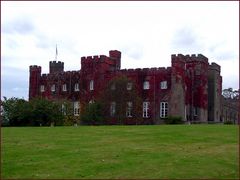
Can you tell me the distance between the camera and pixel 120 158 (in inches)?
647

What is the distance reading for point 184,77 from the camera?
67.9m

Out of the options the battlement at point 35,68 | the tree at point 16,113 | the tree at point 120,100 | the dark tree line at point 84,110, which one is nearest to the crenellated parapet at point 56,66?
the battlement at point 35,68

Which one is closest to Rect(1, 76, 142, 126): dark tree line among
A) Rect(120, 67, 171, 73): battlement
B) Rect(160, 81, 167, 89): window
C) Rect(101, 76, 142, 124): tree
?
Rect(101, 76, 142, 124): tree

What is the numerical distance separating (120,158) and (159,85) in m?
50.7

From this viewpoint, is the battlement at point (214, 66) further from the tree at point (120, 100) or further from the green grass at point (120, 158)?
the green grass at point (120, 158)

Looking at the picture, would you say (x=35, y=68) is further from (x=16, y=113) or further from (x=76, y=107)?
(x=16, y=113)

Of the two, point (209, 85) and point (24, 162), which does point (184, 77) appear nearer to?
point (209, 85)

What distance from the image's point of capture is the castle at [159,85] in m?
65.6

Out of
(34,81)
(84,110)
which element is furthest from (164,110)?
(34,81)

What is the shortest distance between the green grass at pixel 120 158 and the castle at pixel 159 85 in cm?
4112

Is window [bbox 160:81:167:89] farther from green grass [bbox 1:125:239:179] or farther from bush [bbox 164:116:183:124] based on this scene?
green grass [bbox 1:125:239:179]

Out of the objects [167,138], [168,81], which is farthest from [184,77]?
[167,138]

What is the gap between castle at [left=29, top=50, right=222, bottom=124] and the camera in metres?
65.6

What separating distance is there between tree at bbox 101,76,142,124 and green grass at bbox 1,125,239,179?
38085 mm
